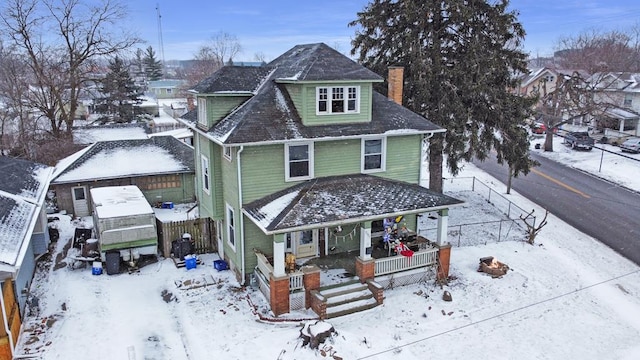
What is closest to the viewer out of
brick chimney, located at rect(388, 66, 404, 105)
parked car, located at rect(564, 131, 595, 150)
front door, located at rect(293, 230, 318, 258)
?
front door, located at rect(293, 230, 318, 258)

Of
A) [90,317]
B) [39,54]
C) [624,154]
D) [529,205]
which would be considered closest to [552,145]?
[624,154]

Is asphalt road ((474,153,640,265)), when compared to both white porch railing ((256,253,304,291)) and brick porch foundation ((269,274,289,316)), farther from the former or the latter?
brick porch foundation ((269,274,289,316))

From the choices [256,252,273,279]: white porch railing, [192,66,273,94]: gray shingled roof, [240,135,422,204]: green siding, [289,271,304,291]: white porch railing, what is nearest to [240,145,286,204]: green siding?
[240,135,422,204]: green siding

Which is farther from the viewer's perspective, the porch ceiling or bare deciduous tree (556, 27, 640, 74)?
bare deciduous tree (556, 27, 640, 74)

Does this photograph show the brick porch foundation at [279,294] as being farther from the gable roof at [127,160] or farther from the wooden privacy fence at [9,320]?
the gable roof at [127,160]

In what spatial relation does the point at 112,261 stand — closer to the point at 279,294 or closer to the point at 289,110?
the point at 279,294

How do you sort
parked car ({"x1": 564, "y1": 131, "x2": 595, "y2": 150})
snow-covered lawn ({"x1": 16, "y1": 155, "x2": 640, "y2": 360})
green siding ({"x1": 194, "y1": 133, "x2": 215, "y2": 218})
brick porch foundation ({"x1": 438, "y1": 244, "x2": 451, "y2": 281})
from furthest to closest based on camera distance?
parked car ({"x1": 564, "y1": 131, "x2": 595, "y2": 150}), green siding ({"x1": 194, "y1": 133, "x2": 215, "y2": 218}), brick porch foundation ({"x1": 438, "y1": 244, "x2": 451, "y2": 281}), snow-covered lawn ({"x1": 16, "y1": 155, "x2": 640, "y2": 360})

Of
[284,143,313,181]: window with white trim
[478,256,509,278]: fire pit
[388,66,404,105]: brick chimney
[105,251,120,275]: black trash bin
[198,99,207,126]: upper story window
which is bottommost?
[478,256,509,278]: fire pit

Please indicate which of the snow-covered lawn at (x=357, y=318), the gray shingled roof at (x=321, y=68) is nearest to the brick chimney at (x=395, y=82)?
the gray shingled roof at (x=321, y=68)
